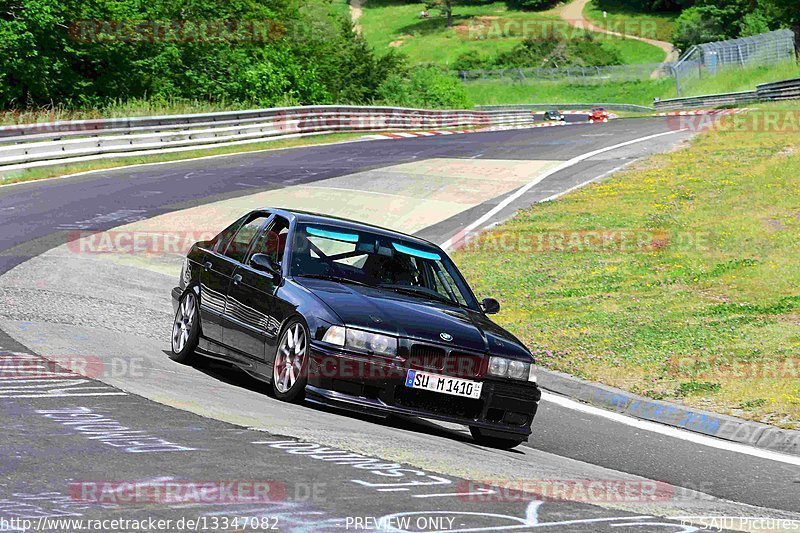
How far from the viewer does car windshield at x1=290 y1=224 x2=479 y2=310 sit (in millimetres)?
9508

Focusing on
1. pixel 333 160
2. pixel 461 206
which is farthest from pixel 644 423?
pixel 333 160

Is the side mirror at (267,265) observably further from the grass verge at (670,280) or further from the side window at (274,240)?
the grass verge at (670,280)

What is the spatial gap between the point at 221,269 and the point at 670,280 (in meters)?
8.20

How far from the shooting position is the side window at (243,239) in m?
10.3

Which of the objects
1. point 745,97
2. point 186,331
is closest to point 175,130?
point 186,331

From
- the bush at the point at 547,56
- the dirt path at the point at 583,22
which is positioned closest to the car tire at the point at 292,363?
the bush at the point at 547,56

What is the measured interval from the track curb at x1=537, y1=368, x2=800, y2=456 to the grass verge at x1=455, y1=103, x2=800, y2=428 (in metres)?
0.23

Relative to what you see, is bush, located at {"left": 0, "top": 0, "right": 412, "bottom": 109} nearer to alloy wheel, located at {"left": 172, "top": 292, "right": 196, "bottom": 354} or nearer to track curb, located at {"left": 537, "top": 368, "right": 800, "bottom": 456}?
alloy wheel, located at {"left": 172, "top": 292, "right": 196, "bottom": 354}

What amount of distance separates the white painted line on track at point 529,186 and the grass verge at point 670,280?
0.63 metres

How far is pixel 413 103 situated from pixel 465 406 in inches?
2317

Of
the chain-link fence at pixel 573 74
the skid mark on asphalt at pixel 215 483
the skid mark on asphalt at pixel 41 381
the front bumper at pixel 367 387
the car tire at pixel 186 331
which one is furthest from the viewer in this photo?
the chain-link fence at pixel 573 74

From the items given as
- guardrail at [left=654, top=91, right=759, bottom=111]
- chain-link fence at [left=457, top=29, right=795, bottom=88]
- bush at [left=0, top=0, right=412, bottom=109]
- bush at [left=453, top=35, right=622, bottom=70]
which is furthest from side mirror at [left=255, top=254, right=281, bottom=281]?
bush at [left=453, top=35, right=622, bottom=70]

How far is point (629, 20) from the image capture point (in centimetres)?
14188

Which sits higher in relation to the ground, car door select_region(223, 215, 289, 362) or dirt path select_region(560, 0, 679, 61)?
dirt path select_region(560, 0, 679, 61)
